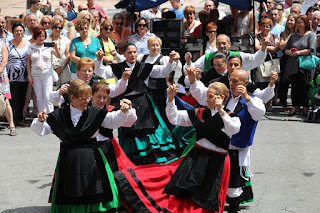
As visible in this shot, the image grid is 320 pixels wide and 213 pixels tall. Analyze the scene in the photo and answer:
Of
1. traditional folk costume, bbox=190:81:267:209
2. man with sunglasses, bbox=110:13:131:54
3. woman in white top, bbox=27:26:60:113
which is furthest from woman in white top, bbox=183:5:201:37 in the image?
traditional folk costume, bbox=190:81:267:209

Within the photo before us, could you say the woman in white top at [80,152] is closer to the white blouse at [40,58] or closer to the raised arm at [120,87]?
the raised arm at [120,87]

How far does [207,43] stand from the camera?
991 cm

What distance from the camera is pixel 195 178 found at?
5797 mm

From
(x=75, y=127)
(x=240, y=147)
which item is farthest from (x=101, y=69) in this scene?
(x=240, y=147)

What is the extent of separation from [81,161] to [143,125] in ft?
6.55

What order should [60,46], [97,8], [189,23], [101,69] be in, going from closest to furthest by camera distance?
[101,69] < [60,46] < [189,23] < [97,8]

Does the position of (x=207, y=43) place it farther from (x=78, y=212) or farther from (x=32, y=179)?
(x=78, y=212)

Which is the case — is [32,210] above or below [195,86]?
below

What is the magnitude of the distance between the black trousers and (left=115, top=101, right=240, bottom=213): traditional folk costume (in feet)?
17.7

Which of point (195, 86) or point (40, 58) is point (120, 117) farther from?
point (40, 58)

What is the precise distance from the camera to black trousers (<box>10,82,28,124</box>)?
36.2ft

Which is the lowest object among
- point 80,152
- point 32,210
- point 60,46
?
point 32,210

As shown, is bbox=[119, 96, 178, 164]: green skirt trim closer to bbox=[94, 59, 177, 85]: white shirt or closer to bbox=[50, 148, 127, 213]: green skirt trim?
bbox=[94, 59, 177, 85]: white shirt

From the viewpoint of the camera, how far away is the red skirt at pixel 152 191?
588cm
